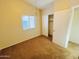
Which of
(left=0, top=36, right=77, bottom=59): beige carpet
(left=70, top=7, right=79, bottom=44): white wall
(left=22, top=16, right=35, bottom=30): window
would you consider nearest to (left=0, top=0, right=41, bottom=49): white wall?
(left=22, top=16, right=35, bottom=30): window

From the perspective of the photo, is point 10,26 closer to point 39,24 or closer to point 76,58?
point 39,24

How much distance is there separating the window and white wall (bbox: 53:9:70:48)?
214 centimetres

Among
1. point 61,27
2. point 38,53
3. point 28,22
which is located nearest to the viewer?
point 38,53

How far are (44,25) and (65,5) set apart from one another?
9.72ft

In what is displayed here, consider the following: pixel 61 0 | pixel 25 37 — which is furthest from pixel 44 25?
pixel 61 0

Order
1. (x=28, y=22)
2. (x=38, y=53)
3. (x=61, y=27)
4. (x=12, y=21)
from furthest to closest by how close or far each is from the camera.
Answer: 1. (x=28, y=22)
2. (x=12, y=21)
3. (x=61, y=27)
4. (x=38, y=53)

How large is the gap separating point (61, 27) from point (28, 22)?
2609 millimetres

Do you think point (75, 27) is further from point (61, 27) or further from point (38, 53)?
point (38, 53)

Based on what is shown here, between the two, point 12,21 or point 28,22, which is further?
point 28,22

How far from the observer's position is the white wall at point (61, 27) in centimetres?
343

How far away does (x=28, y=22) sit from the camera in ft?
17.6

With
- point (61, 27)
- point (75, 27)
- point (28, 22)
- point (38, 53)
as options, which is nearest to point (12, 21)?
point (28, 22)

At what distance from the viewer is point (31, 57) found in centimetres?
291

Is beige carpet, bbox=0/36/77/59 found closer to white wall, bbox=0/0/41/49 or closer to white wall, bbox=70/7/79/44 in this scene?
white wall, bbox=0/0/41/49
